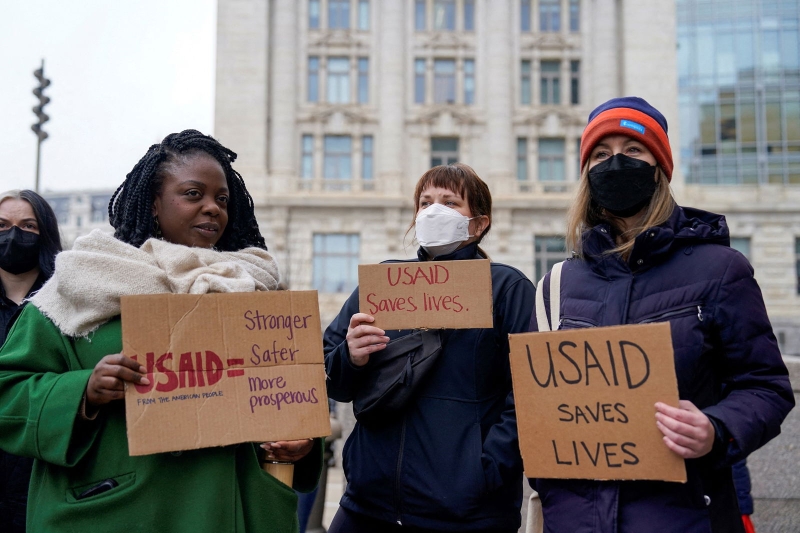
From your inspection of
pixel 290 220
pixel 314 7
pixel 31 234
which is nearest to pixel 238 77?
pixel 314 7

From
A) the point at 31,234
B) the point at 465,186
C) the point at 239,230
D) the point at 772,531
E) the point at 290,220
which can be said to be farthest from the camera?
the point at 290,220

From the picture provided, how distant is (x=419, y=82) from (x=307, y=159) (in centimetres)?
564

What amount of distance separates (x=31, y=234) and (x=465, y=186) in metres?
2.50

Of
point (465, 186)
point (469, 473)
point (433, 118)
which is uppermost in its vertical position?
point (433, 118)

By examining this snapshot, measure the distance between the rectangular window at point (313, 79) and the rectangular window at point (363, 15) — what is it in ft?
7.66

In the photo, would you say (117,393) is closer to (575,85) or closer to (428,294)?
(428,294)

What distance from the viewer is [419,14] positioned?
98.5 feet

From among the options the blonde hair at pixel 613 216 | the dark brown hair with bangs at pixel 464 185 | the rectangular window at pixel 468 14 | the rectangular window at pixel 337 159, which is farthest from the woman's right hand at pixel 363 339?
the rectangular window at pixel 468 14

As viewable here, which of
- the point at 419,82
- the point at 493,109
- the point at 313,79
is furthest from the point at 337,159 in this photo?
the point at 493,109

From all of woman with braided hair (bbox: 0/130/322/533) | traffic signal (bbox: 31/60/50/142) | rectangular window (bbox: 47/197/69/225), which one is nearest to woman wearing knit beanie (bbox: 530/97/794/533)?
woman with braided hair (bbox: 0/130/322/533)

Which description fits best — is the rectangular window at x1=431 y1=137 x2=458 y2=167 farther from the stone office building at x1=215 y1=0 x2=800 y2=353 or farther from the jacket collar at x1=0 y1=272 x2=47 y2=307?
the jacket collar at x1=0 y1=272 x2=47 y2=307

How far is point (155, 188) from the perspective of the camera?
264 cm

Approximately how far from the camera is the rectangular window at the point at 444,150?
2955 centimetres

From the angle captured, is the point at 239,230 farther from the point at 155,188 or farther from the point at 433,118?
the point at 433,118
